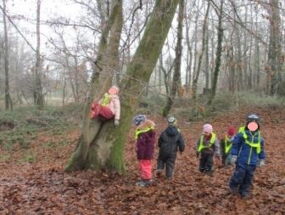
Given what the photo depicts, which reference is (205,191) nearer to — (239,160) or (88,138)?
(239,160)

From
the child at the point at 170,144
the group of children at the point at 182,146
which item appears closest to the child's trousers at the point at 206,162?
the group of children at the point at 182,146

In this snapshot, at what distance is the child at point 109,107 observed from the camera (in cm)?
1115

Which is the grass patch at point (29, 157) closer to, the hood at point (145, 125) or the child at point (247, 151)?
the hood at point (145, 125)

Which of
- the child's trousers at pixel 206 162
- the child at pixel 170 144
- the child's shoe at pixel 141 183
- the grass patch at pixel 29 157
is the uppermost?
the child at pixel 170 144

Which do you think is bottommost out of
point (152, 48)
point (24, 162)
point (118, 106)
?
point (24, 162)

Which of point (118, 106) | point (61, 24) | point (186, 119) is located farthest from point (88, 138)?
point (186, 119)

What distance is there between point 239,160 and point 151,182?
244 cm

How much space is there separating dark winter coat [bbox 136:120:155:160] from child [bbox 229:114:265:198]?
219 cm

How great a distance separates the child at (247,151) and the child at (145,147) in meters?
2.19

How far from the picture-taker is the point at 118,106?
1121 centimetres

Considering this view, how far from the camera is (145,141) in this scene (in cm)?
1047

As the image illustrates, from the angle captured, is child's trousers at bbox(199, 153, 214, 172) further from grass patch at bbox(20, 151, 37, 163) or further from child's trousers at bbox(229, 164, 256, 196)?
grass patch at bbox(20, 151, 37, 163)

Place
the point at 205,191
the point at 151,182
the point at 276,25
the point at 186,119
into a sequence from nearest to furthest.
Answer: the point at 205,191 < the point at 151,182 < the point at 276,25 < the point at 186,119

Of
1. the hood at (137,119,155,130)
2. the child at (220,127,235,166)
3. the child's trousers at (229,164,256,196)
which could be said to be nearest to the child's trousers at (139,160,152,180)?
the hood at (137,119,155,130)
